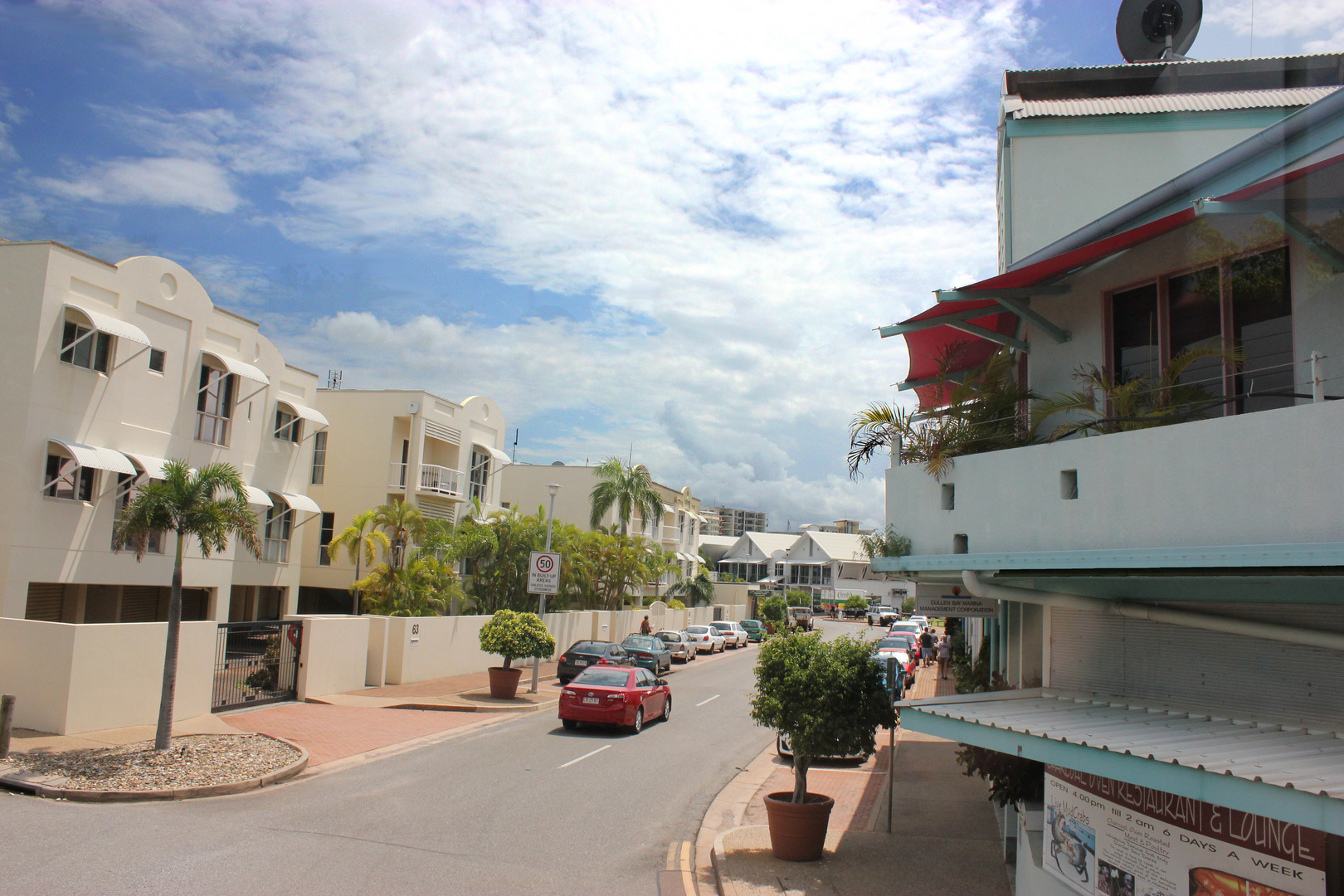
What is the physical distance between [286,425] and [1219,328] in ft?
89.9

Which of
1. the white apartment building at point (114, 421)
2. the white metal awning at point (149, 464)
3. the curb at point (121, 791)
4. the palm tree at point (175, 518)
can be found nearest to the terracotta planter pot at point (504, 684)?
the white apartment building at point (114, 421)

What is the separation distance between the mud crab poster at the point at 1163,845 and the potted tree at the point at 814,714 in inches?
105

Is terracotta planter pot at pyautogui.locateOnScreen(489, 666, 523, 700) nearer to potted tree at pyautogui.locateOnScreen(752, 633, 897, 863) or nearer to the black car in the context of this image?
the black car

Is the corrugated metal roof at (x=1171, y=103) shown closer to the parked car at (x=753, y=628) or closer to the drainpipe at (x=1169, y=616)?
the drainpipe at (x=1169, y=616)

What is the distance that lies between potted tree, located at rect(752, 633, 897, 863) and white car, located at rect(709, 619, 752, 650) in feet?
119

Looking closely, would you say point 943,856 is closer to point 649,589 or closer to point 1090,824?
point 1090,824

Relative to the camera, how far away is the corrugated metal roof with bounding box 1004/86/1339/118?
35.1 ft

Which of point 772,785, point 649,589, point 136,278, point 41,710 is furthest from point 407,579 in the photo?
point 649,589

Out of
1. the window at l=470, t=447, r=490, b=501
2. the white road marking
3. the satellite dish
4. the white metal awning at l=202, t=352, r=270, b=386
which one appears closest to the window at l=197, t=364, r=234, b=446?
the white metal awning at l=202, t=352, r=270, b=386

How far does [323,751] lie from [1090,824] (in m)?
12.2

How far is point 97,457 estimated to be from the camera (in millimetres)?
20734

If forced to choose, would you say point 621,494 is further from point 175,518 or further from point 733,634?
point 175,518

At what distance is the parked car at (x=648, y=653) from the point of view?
29.0 meters

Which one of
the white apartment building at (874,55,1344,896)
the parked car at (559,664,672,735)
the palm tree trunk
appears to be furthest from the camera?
the parked car at (559,664,672,735)
